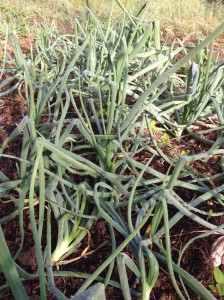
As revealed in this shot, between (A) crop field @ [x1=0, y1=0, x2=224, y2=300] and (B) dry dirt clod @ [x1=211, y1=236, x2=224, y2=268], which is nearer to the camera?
(A) crop field @ [x1=0, y1=0, x2=224, y2=300]

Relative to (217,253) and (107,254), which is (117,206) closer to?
(107,254)

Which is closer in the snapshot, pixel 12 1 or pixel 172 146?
pixel 172 146

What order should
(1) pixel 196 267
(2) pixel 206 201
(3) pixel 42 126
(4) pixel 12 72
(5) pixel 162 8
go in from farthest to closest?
(5) pixel 162 8, (4) pixel 12 72, (3) pixel 42 126, (2) pixel 206 201, (1) pixel 196 267

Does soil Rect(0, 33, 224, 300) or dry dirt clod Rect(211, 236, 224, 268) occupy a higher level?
dry dirt clod Rect(211, 236, 224, 268)

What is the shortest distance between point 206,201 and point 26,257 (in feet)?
1.32

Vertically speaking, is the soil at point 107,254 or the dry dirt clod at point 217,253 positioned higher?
the dry dirt clod at point 217,253

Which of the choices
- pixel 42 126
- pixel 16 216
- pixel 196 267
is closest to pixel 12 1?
pixel 42 126

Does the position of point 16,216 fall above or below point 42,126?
below

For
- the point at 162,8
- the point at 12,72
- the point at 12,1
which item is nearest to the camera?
→ the point at 12,72

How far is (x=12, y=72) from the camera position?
57.9 inches

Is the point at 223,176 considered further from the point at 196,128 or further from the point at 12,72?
the point at 12,72

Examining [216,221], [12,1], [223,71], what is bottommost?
[12,1]

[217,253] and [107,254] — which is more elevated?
[217,253]

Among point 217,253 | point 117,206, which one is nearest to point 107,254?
point 117,206
